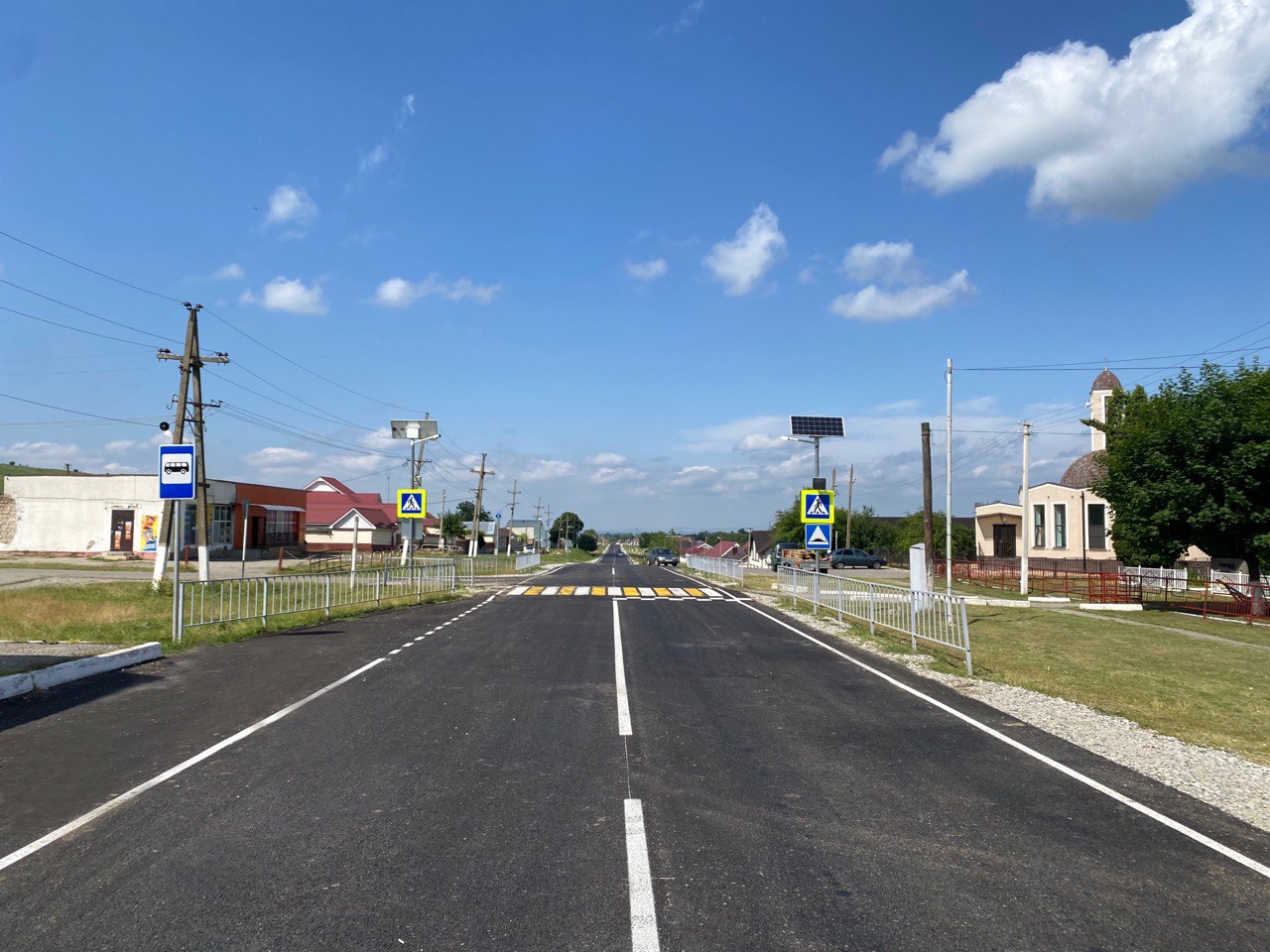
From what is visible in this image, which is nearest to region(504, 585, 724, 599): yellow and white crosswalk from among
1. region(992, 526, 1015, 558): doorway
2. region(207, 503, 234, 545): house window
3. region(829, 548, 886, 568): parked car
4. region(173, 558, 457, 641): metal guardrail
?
region(173, 558, 457, 641): metal guardrail

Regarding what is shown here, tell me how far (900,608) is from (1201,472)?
54.7 ft

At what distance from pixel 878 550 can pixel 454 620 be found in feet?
225

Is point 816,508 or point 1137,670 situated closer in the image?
point 1137,670

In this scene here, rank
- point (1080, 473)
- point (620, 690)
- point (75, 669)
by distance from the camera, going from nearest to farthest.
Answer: point (620, 690)
point (75, 669)
point (1080, 473)

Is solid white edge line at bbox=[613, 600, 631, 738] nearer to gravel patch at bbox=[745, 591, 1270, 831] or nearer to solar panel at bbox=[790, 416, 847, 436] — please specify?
gravel patch at bbox=[745, 591, 1270, 831]

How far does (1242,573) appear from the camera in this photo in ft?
114

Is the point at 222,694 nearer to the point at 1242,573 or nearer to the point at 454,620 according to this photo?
the point at 454,620

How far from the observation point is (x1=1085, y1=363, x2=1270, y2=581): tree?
26.1 m

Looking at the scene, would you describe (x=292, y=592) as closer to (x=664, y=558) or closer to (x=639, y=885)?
(x=639, y=885)

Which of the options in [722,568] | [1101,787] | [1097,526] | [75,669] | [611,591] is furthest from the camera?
[1097,526]

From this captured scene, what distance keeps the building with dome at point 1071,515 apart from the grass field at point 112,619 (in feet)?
139

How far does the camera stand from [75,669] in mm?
10820

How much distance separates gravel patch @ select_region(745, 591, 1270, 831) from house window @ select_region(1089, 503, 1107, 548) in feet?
147

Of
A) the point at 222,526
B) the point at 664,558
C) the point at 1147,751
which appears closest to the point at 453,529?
the point at 664,558
